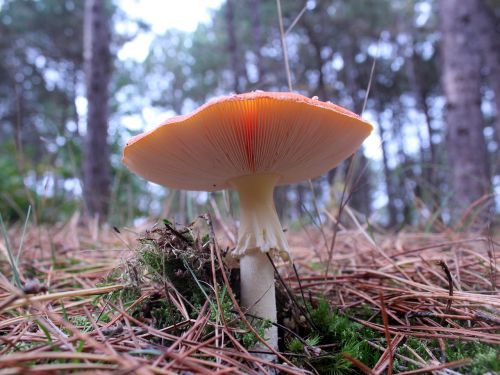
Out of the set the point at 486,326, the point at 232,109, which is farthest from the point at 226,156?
the point at 486,326

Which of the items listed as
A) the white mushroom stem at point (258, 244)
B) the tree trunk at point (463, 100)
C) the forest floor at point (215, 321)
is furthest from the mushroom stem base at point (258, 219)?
the tree trunk at point (463, 100)

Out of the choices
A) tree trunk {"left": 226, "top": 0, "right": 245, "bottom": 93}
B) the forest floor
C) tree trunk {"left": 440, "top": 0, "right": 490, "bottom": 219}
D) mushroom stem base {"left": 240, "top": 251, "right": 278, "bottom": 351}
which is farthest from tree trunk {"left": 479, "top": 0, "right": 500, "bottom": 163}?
mushroom stem base {"left": 240, "top": 251, "right": 278, "bottom": 351}

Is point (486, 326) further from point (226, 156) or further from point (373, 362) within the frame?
point (226, 156)

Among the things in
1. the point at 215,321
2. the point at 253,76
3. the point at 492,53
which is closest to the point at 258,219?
the point at 215,321

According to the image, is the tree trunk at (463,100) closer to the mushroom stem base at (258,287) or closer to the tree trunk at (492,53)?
the mushroom stem base at (258,287)

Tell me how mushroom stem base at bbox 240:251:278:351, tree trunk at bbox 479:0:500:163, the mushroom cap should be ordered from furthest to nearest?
tree trunk at bbox 479:0:500:163
mushroom stem base at bbox 240:251:278:351
the mushroom cap

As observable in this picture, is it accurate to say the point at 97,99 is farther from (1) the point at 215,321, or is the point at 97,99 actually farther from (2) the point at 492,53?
(2) the point at 492,53

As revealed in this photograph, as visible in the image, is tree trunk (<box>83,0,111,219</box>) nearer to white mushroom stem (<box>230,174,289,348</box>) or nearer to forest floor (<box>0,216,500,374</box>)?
forest floor (<box>0,216,500,374</box>)
